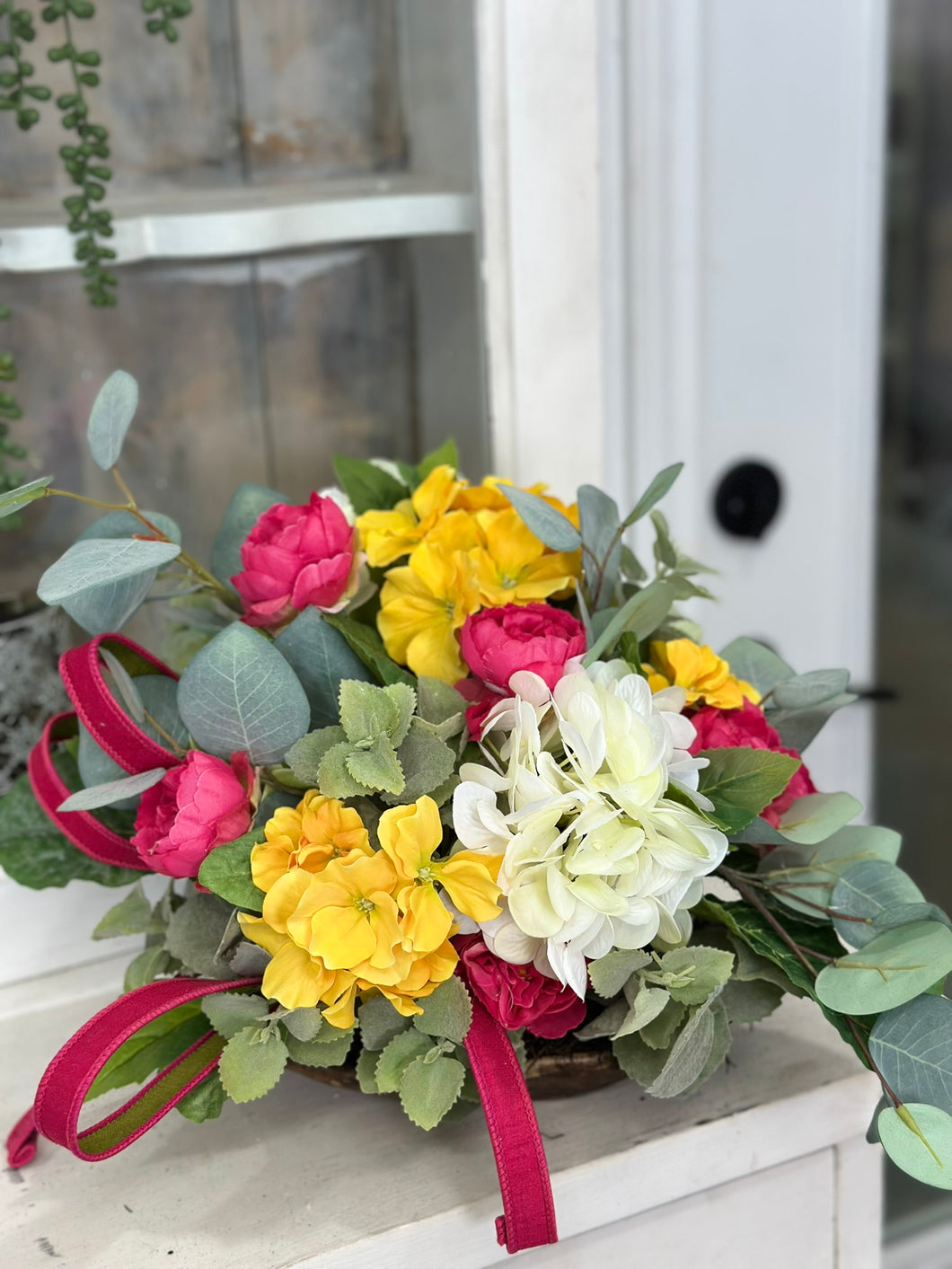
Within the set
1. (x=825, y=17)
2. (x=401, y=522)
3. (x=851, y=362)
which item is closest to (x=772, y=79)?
(x=825, y=17)

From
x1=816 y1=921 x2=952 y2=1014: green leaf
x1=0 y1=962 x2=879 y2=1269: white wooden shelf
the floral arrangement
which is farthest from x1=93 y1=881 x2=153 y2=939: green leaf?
x1=816 y1=921 x2=952 y2=1014: green leaf

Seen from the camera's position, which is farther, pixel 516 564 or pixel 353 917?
pixel 516 564

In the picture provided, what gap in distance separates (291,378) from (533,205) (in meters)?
0.19

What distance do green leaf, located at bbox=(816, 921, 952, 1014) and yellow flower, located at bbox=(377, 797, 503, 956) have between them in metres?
0.14

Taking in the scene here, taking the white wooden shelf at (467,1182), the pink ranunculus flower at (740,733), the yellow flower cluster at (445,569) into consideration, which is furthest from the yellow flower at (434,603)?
the white wooden shelf at (467,1182)

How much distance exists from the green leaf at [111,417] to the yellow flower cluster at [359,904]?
0.61ft

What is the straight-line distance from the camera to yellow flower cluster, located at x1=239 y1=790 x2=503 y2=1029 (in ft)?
1.50

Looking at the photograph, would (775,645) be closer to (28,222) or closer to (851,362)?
(851,362)

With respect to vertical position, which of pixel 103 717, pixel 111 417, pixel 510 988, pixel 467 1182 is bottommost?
pixel 467 1182

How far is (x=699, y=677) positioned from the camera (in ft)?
1.78

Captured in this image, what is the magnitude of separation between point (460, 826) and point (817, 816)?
7.0 inches

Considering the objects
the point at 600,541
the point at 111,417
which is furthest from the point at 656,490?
the point at 111,417

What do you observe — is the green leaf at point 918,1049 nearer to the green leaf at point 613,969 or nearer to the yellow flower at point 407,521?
the green leaf at point 613,969

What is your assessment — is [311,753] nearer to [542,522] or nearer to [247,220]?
[542,522]
